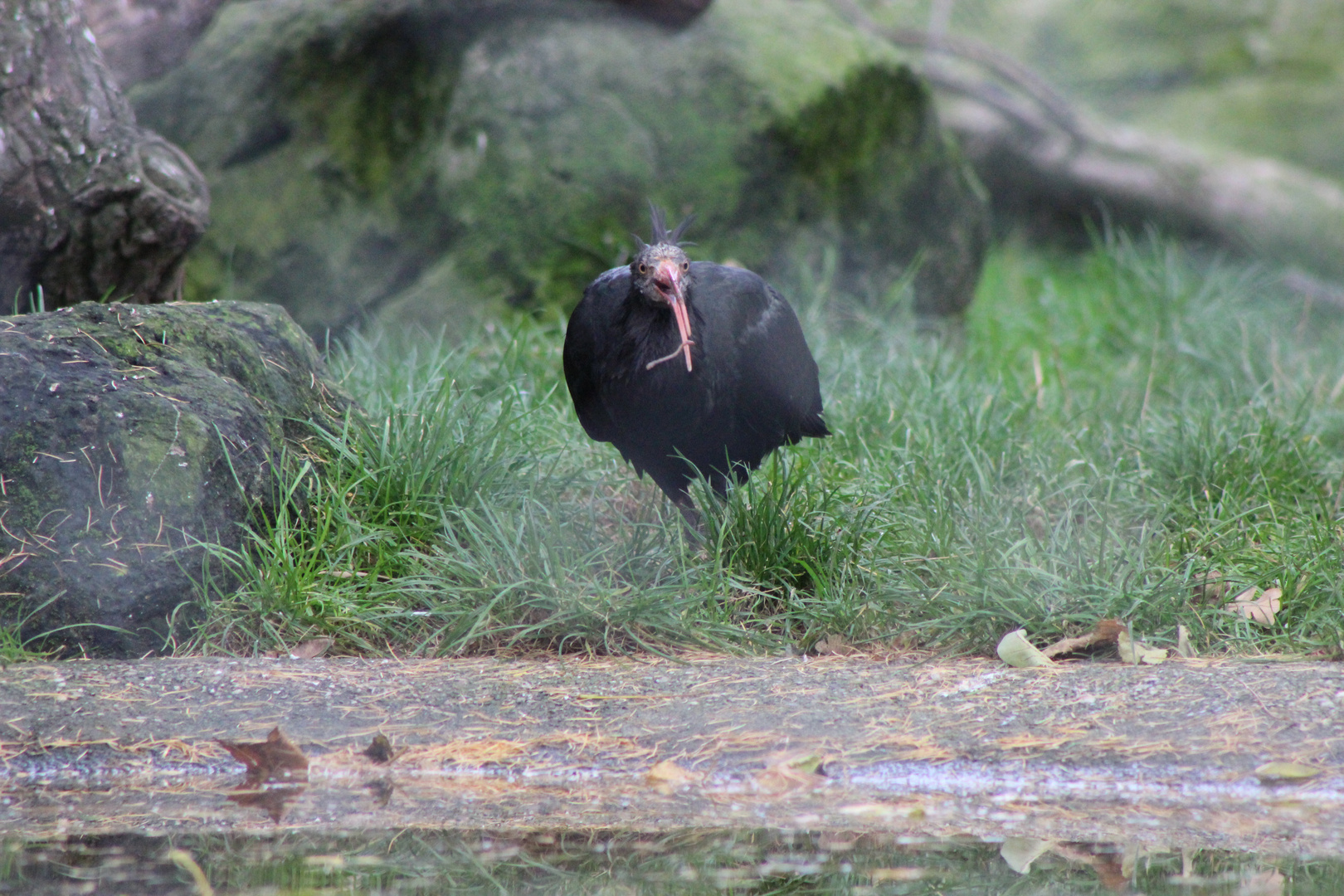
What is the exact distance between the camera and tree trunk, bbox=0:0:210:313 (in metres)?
3.50

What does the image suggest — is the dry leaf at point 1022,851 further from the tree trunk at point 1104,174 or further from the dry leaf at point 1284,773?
the tree trunk at point 1104,174

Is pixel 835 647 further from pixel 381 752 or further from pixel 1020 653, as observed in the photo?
pixel 381 752

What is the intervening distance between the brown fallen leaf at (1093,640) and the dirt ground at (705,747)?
181 mm

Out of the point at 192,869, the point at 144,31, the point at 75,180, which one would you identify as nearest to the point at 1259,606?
the point at 192,869

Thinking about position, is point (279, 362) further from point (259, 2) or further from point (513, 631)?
point (259, 2)

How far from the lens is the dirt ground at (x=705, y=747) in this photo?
6.64 feet

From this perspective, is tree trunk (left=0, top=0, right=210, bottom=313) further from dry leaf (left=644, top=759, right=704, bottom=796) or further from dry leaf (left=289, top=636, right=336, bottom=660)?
dry leaf (left=644, top=759, right=704, bottom=796)

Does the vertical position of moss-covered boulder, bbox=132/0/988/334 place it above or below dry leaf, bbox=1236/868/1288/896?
above

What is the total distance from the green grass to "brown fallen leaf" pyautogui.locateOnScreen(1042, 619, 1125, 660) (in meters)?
0.06

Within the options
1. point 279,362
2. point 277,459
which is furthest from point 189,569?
point 279,362

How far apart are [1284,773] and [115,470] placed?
2339 mm

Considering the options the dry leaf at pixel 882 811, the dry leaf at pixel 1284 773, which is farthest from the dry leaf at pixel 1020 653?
the dry leaf at pixel 882 811

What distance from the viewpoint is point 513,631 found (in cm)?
298

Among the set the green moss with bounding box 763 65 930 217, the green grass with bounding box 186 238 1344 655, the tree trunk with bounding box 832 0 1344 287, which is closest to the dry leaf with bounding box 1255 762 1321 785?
the green grass with bounding box 186 238 1344 655
